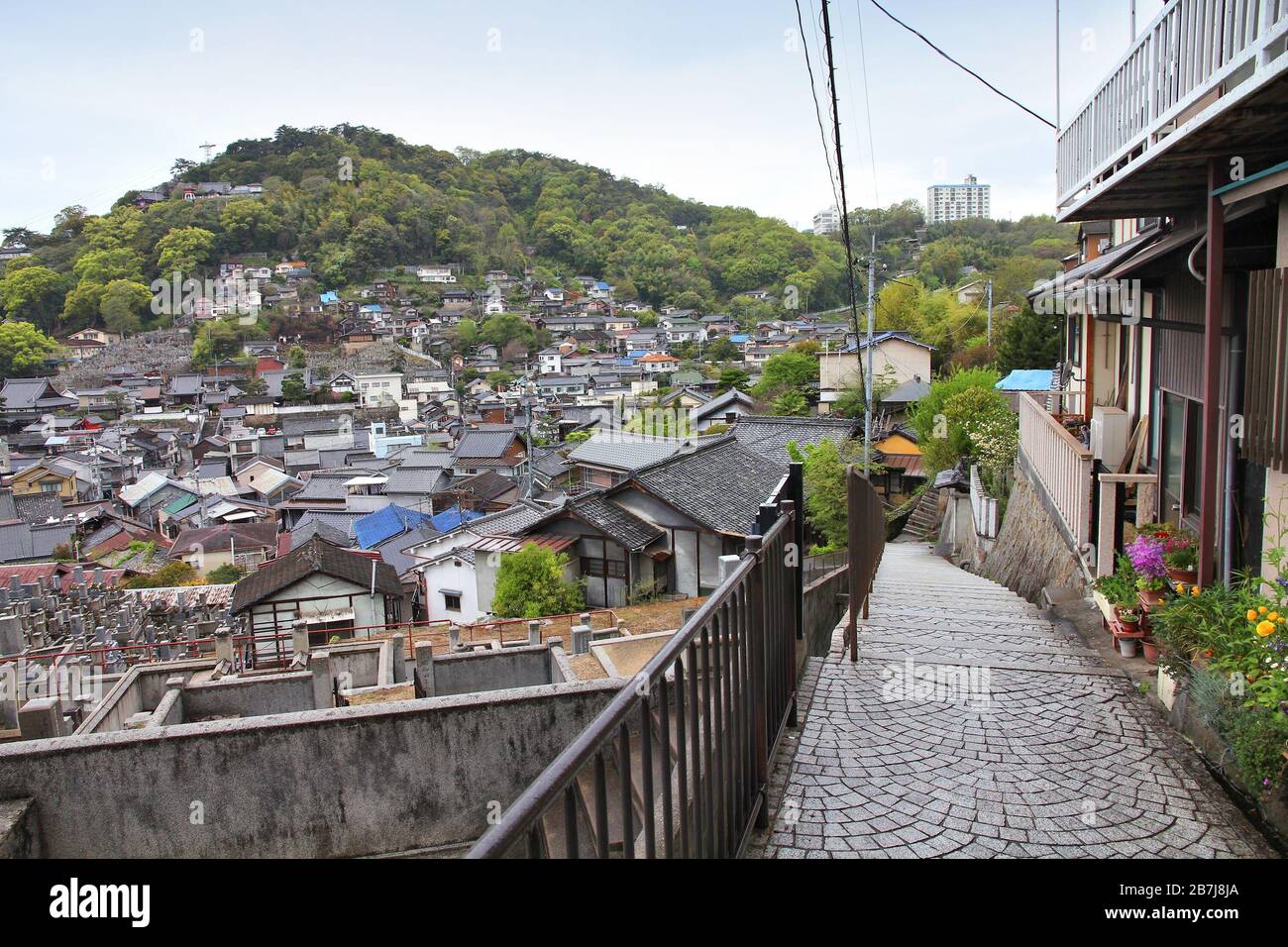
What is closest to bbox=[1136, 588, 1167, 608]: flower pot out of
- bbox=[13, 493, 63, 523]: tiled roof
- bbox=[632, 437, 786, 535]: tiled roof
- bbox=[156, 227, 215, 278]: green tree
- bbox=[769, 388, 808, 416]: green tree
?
bbox=[632, 437, 786, 535]: tiled roof

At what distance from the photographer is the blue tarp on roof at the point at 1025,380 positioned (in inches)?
810

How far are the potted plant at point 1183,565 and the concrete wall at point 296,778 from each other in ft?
15.6

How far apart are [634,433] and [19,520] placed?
84.6 ft

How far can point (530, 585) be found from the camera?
1686 cm

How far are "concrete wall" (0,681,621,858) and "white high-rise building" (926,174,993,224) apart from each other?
91314 mm

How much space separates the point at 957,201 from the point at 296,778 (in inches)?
3952

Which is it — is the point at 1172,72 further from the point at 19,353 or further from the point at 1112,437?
the point at 19,353

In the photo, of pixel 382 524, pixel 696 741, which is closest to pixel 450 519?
pixel 382 524

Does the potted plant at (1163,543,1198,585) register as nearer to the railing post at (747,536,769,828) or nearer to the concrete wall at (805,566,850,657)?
the concrete wall at (805,566,850,657)

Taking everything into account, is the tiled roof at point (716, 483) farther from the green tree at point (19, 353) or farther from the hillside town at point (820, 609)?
the green tree at point (19, 353)

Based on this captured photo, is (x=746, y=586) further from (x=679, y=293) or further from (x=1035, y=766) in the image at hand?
(x=679, y=293)

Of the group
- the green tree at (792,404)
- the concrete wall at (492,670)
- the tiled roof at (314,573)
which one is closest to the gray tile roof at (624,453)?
the green tree at (792,404)

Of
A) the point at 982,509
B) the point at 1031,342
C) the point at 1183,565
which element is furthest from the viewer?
the point at 1031,342

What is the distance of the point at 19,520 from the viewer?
110ft
